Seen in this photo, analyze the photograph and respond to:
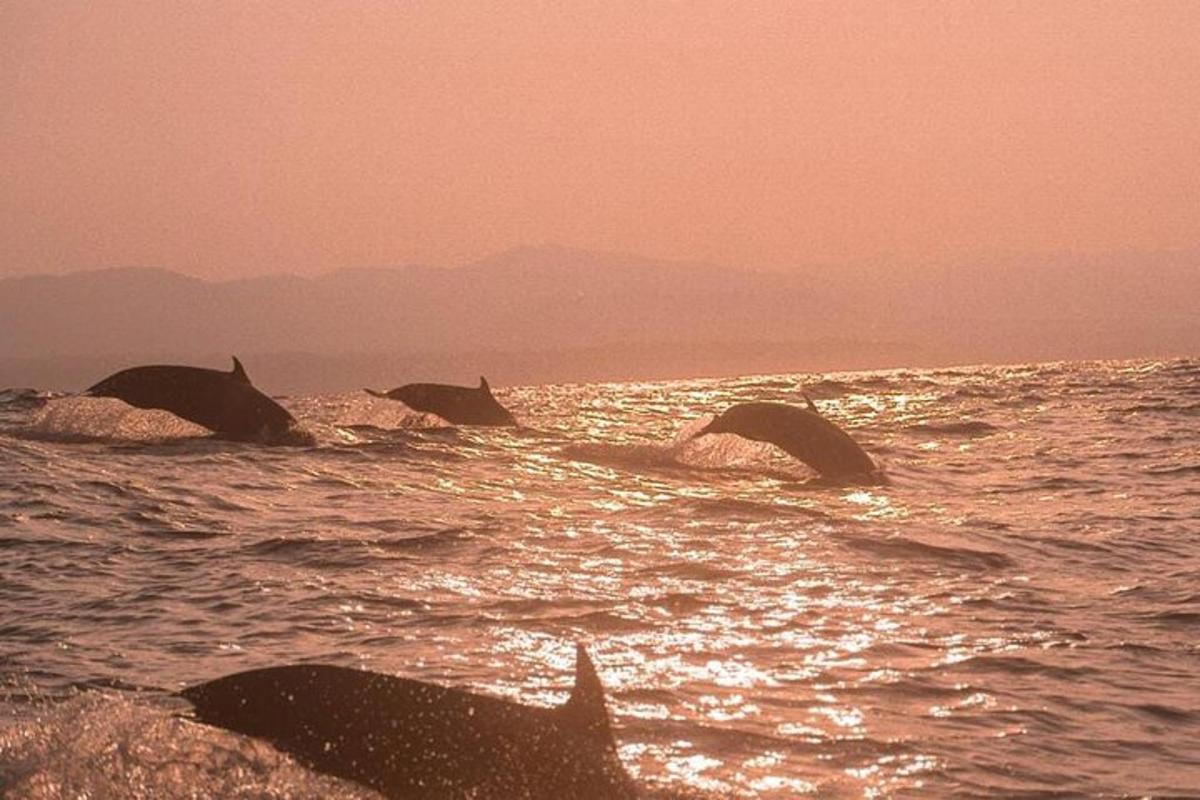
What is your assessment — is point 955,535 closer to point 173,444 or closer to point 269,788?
point 269,788

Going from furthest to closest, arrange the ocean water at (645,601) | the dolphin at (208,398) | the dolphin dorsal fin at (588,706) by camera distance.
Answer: the dolphin at (208,398) → the ocean water at (645,601) → the dolphin dorsal fin at (588,706)

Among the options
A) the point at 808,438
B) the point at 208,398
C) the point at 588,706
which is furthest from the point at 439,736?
the point at 208,398

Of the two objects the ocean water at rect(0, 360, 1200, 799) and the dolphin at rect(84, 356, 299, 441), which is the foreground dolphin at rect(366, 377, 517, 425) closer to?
A: the ocean water at rect(0, 360, 1200, 799)

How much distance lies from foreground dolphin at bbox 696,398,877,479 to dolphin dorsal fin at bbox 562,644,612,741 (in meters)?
17.0

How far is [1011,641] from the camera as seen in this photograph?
12594 mm

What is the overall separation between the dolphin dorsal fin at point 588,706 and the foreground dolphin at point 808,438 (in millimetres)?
16991

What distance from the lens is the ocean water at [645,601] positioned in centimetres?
913

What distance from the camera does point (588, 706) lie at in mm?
7336

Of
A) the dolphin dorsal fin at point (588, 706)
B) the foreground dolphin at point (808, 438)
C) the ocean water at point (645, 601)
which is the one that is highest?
the foreground dolphin at point (808, 438)

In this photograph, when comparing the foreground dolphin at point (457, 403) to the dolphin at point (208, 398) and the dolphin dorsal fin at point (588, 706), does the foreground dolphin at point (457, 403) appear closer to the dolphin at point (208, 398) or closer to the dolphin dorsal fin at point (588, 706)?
the dolphin at point (208, 398)

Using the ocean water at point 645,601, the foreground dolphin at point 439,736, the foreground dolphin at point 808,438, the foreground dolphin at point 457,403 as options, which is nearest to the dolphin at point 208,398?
the ocean water at point 645,601

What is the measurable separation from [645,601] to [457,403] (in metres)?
18.5

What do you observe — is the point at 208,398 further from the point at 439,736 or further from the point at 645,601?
the point at 439,736

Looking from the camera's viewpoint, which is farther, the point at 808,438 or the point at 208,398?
the point at 208,398
